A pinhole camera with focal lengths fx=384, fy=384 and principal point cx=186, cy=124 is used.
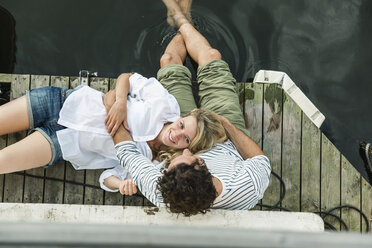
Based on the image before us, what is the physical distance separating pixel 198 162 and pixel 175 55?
1319 mm

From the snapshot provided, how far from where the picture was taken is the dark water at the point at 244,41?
3439mm

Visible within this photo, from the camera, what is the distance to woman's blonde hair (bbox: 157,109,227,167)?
2.38m

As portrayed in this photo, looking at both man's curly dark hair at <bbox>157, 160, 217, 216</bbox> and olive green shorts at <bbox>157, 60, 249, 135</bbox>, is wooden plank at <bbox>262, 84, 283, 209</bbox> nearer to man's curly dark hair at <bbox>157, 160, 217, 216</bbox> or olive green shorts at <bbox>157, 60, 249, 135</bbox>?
olive green shorts at <bbox>157, 60, 249, 135</bbox>

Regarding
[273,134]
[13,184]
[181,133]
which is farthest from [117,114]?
[273,134]

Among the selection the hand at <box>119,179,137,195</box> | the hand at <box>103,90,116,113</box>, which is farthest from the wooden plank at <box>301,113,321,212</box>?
the hand at <box>103,90,116,113</box>

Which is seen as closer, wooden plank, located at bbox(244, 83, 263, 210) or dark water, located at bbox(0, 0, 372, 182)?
wooden plank, located at bbox(244, 83, 263, 210)

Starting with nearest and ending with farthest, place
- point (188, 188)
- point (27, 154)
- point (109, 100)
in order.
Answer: point (188, 188) < point (27, 154) < point (109, 100)

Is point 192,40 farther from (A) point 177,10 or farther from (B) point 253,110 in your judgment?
(B) point 253,110

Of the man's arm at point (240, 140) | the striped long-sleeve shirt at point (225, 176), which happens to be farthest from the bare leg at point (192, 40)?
the striped long-sleeve shirt at point (225, 176)

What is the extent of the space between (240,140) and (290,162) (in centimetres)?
70

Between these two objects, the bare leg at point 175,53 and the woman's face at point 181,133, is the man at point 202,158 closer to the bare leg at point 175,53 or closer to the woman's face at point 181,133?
the bare leg at point 175,53

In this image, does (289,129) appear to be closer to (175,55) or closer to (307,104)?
(307,104)

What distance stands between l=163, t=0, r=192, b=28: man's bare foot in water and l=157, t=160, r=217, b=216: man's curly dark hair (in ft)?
5.77

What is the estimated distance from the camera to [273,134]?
9.99 ft
